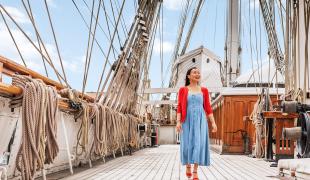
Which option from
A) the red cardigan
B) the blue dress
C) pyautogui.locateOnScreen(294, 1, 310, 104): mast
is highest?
pyautogui.locateOnScreen(294, 1, 310, 104): mast

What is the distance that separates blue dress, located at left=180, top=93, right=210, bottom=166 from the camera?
4539 millimetres

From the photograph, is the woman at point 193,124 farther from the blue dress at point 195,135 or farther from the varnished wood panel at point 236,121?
the varnished wood panel at point 236,121

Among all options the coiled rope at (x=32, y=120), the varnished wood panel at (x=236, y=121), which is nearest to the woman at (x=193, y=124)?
the coiled rope at (x=32, y=120)

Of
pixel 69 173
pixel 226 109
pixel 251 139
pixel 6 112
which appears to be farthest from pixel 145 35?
pixel 6 112

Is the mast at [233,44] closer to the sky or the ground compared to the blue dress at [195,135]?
closer to the sky

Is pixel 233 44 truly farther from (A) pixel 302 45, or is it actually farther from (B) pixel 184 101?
(B) pixel 184 101

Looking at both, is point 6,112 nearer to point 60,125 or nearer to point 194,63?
point 60,125

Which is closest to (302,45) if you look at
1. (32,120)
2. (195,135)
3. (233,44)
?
(195,135)

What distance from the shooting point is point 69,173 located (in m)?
5.02

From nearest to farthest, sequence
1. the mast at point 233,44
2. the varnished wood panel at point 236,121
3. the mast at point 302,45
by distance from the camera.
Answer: the mast at point 302,45 → the varnished wood panel at point 236,121 → the mast at point 233,44

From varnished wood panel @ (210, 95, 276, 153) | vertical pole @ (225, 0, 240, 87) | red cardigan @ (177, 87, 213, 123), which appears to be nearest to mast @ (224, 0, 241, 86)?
vertical pole @ (225, 0, 240, 87)

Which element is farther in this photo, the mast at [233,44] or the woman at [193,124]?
the mast at [233,44]

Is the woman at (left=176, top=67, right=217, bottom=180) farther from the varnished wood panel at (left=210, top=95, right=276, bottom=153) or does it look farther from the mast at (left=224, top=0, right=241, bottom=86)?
the mast at (left=224, top=0, right=241, bottom=86)

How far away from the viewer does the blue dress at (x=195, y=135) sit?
4.54 meters
